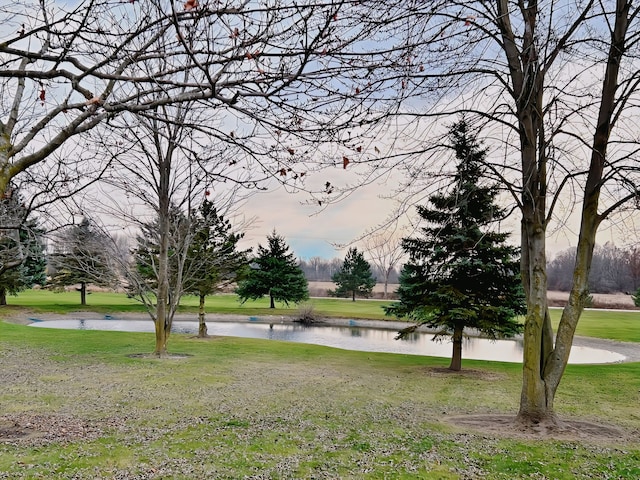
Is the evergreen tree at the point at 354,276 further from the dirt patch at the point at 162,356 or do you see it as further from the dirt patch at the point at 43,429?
the dirt patch at the point at 43,429

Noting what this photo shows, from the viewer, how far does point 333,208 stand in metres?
5.75

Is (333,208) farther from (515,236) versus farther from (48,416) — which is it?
(515,236)

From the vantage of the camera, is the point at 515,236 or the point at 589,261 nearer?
the point at 589,261

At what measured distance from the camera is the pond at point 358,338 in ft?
66.8

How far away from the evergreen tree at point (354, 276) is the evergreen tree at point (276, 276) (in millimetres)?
15854

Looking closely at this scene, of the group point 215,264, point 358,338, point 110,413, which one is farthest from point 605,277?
point 110,413

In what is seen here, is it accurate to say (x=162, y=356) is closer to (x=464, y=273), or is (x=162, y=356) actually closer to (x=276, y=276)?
(x=464, y=273)

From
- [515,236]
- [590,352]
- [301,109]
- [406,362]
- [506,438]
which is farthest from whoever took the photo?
[590,352]

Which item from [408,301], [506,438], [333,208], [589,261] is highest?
[333,208]

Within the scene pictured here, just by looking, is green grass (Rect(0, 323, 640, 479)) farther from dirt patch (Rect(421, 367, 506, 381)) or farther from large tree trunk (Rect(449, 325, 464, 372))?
large tree trunk (Rect(449, 325, 464, 372))

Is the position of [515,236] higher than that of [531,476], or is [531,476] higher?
[515,236]

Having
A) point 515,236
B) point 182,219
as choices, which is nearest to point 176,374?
point 182,219

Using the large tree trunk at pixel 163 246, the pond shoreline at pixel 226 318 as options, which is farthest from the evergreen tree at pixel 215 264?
the pond shoreline at pixel 226 318

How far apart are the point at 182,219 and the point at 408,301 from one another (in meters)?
6.51
